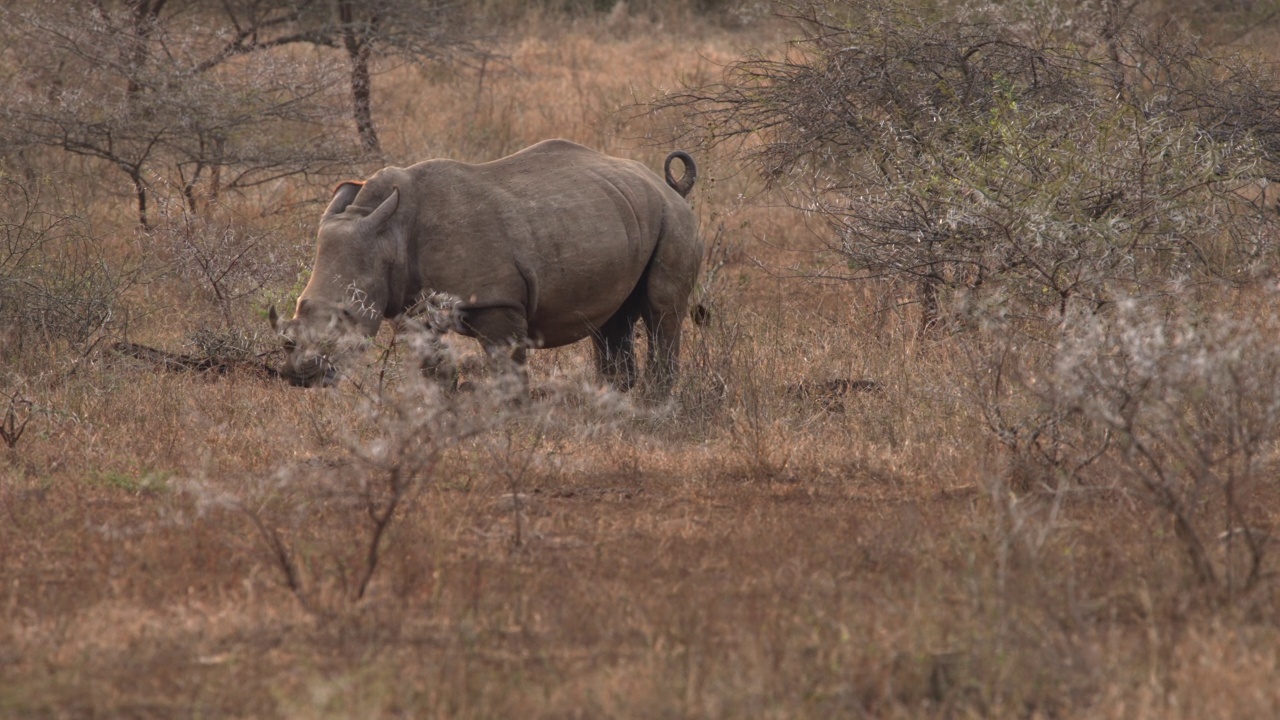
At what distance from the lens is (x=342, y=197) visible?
23.9 feet

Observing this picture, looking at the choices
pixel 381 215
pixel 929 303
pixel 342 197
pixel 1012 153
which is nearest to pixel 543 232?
pixel 381 215

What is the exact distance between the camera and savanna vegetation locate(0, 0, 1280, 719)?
4.07 metres

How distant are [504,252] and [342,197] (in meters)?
0.86

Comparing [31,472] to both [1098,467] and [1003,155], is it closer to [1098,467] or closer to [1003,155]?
[1098,467]

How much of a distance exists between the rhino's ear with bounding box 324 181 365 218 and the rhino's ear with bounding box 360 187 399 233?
26 cm

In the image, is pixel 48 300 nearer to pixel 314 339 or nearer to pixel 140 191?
pixel 314 339

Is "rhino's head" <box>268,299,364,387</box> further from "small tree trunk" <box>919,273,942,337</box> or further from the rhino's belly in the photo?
"small tree trunk" <box>919,273,942,337</box>

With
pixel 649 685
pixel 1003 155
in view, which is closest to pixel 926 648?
pixel 649 685

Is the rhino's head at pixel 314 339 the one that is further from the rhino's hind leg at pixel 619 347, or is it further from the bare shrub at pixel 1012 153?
the bare shrub at pixel 1012 153

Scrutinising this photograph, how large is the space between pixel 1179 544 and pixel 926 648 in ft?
4.84

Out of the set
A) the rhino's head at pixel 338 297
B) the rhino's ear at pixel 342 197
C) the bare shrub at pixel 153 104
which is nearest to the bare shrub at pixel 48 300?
the bare shrub at pixel 153 104

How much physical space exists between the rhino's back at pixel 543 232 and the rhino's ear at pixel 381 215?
230 millimetres

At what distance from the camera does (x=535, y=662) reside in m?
4.20

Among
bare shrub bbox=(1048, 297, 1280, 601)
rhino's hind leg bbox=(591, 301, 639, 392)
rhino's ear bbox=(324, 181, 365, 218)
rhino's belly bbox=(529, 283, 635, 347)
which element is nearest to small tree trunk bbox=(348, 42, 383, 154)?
rhino's hind leg bbox=(591, 301, 639, 392)
